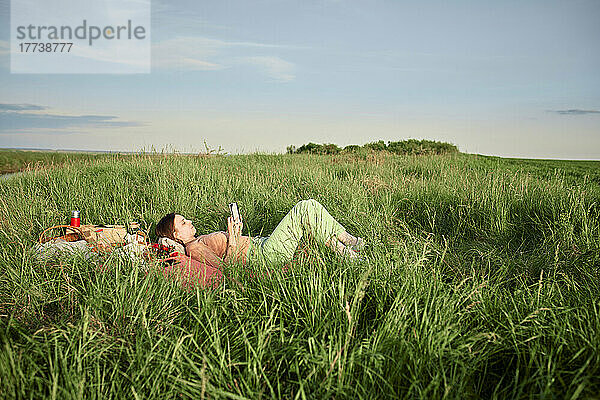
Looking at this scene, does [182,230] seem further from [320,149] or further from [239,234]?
[320,149]

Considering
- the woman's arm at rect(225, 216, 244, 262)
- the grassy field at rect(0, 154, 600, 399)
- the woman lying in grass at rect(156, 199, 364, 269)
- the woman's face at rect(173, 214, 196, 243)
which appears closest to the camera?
the grassy field at rect(0, 154, 600, 399)

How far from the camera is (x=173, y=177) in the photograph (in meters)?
7.34

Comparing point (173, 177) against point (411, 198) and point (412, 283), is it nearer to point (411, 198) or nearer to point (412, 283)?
point (411, 198)

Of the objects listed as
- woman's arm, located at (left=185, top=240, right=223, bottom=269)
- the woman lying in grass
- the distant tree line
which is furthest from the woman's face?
the distant tree line

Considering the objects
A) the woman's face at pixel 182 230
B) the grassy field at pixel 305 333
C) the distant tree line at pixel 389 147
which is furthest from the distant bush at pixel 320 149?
the grassy field at pixel 305 333

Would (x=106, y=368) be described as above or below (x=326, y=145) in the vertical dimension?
below

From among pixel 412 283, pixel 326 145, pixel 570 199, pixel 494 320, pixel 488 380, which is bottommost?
pixel 488 380

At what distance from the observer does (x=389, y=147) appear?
1558cm

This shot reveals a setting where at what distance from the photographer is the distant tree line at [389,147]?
14.8 metres

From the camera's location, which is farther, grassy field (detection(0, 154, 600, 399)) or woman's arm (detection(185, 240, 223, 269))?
woman's arm (detection(185, 240, 223, 269))

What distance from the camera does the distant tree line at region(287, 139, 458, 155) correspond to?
48.7 ft

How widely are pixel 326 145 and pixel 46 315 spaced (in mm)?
13435

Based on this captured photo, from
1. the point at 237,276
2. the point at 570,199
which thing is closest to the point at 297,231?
the point at 237,276

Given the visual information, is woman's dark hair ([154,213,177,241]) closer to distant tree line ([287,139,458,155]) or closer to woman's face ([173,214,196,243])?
woman's face ([173,214,196,243])
